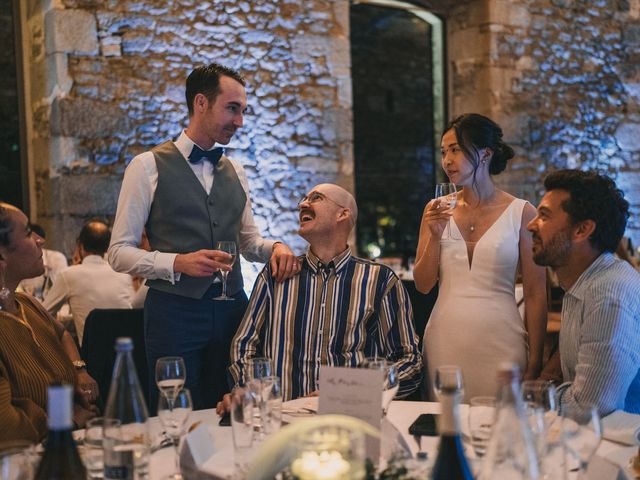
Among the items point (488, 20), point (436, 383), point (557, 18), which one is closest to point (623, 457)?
point (436, 383)

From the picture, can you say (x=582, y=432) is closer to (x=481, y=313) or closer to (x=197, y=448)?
(x=197, y=448)

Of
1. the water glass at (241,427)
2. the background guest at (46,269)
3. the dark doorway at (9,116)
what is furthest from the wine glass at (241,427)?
the dark doorway at (9,116)

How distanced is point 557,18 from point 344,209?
5.64 m

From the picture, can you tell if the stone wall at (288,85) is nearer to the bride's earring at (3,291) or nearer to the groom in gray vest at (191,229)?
the groom in gray vest at (191,229)

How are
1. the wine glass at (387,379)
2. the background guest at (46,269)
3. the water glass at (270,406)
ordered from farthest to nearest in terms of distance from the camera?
the background guest at (46,269) < the wine glass at (387,379) < the water glass at (270,406)

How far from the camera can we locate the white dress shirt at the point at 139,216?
Answer: 2.80 m

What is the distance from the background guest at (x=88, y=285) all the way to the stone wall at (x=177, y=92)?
3.96 ft

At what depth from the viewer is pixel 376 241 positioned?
10.3m

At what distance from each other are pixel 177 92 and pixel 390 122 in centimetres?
536

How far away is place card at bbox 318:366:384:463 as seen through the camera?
1.58 meters

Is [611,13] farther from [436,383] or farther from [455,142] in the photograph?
[436,383]

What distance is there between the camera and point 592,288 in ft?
7.22

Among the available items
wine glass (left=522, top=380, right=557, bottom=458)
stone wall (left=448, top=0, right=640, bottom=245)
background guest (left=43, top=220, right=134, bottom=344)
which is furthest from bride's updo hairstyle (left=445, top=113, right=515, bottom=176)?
stone wall (left=448, top=0, right=640, bottom=245)

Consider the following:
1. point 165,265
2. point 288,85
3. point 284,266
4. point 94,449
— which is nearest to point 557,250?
point 284,266
